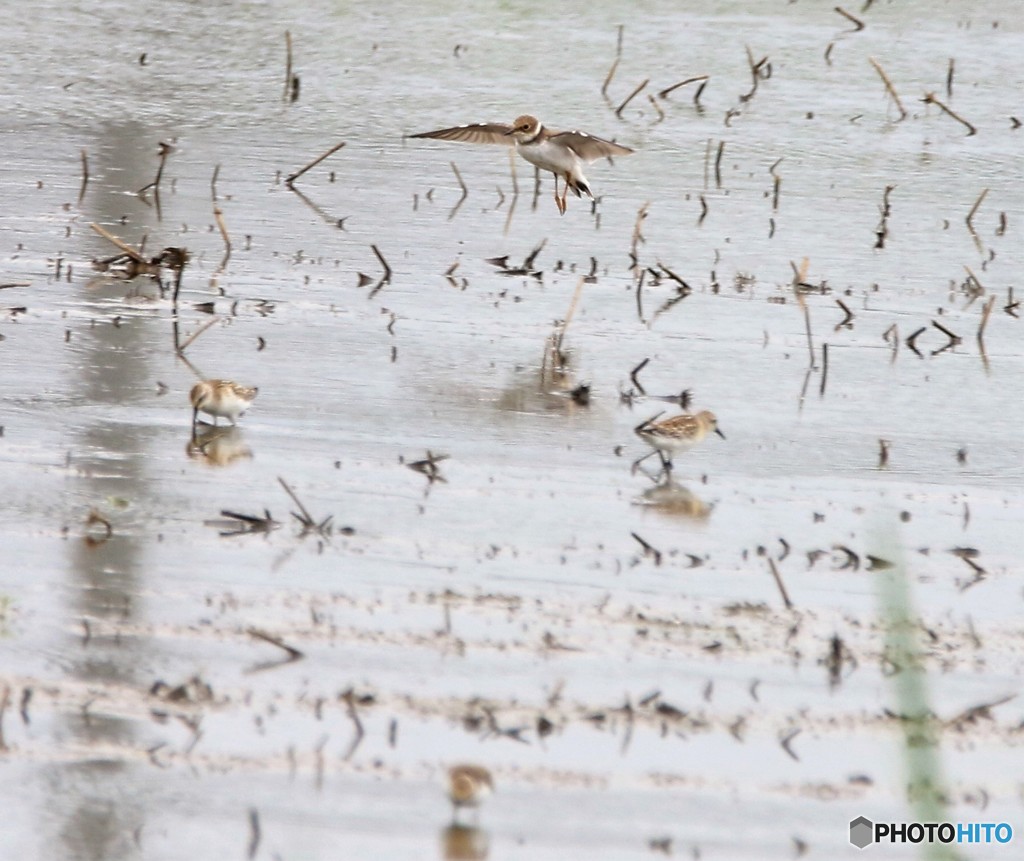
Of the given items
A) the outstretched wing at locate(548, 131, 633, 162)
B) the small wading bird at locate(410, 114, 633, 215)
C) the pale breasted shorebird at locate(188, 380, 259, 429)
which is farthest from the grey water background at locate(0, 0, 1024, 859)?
the outstretched wing at locate(548, 131, 633, 162)

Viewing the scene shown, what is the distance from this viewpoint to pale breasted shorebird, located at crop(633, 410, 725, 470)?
7383 millimetres

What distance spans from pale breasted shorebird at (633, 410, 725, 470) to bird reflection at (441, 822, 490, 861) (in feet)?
10.1

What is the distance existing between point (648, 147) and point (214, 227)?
13.6 feet

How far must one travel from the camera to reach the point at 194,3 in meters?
18.6

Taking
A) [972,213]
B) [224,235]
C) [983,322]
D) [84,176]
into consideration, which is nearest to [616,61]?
[972,213]

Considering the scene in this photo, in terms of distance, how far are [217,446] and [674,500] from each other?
5.70 ft

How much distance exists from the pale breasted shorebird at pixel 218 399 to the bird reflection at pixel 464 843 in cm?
329

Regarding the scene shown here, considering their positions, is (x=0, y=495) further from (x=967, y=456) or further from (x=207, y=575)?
(x=967, y=456)

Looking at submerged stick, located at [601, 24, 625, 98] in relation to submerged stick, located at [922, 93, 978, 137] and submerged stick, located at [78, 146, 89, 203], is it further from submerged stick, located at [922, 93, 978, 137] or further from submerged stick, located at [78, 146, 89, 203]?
submerged stick, located at [78, 146, 89, 203]

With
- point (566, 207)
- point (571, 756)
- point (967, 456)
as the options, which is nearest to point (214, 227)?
point (566, 207)

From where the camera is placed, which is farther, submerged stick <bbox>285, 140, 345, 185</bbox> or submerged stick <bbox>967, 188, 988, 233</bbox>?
submerged stick <bbox>285, 140, 345, 185</bbox>

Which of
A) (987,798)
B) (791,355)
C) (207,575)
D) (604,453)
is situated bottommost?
(987,798)

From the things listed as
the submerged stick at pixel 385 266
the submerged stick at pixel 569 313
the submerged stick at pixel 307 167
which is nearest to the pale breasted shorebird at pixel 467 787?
the submerged stick at pixel 569 313

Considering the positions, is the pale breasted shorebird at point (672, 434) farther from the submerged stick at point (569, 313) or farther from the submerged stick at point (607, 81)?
the submerged stick at point (607, 81)
